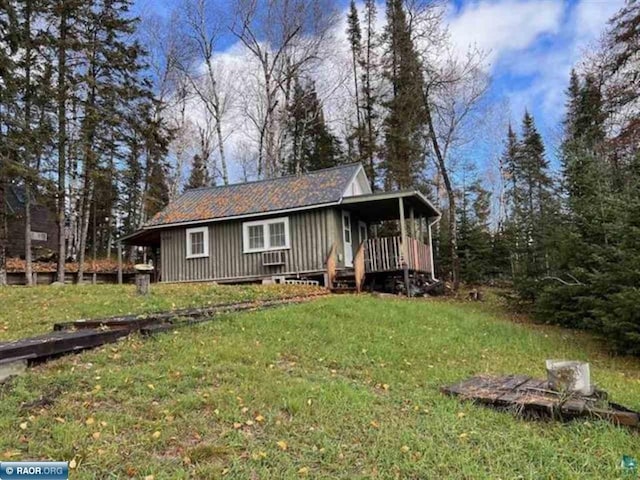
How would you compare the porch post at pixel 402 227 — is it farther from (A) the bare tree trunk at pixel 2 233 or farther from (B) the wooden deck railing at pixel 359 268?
(A) the bare tree trunk at pixel 2 233

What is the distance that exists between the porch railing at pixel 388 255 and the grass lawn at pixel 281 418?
8.35 metres

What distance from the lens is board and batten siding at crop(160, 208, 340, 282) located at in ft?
49.9

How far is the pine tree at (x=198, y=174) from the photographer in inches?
1189

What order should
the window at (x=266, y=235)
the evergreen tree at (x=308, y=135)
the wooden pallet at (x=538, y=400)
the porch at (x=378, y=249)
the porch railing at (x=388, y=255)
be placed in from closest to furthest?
1. the wooden pallet at (x=538, y=400)
2. the porch at (x=378, y=249)
3. the porch railing at (x=388, y=255)
4. the window at (x=266, y=235)
5. the evergreen tree at (x=308, y=135)

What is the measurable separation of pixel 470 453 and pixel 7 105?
628 inches

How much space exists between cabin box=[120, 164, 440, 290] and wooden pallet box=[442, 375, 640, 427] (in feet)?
31.0

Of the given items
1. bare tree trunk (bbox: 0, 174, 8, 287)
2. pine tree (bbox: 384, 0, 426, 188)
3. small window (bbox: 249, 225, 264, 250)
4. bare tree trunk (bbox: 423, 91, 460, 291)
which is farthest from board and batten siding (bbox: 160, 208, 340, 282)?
pine tree (bbox: 384, 0, 426, 188)

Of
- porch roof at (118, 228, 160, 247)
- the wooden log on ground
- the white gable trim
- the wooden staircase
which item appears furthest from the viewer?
porch roof at (118, 228, 160, 247)

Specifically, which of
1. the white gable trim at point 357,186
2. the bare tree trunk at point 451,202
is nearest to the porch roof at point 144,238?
the white gable trim at point 357,186

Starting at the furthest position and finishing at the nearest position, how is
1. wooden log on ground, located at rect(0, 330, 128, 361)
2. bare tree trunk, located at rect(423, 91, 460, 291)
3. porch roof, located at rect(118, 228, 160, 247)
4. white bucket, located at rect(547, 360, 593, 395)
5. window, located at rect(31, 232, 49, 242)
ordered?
1. window, located at rect(31, 232, 49, 242)
2. bare tree trunk, located at rect(423, 91, 460, 291)
3. porch roof, located at rect(118, 228, 160, 247)
4. wooden log on ground, located at rect(0, 330, 128, 361)
5. white bucket, located at rect(547, 360, 593, 395)

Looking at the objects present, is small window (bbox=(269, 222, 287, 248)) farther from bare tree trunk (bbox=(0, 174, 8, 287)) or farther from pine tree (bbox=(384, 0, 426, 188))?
pine tree (bbox=(384, 0, 426, 188))

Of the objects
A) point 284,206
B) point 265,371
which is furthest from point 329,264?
point 265,371

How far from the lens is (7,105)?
1421 cm

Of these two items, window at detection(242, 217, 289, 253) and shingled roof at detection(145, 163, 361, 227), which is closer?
shingled roof at detection(145, 163, 361, 227)
